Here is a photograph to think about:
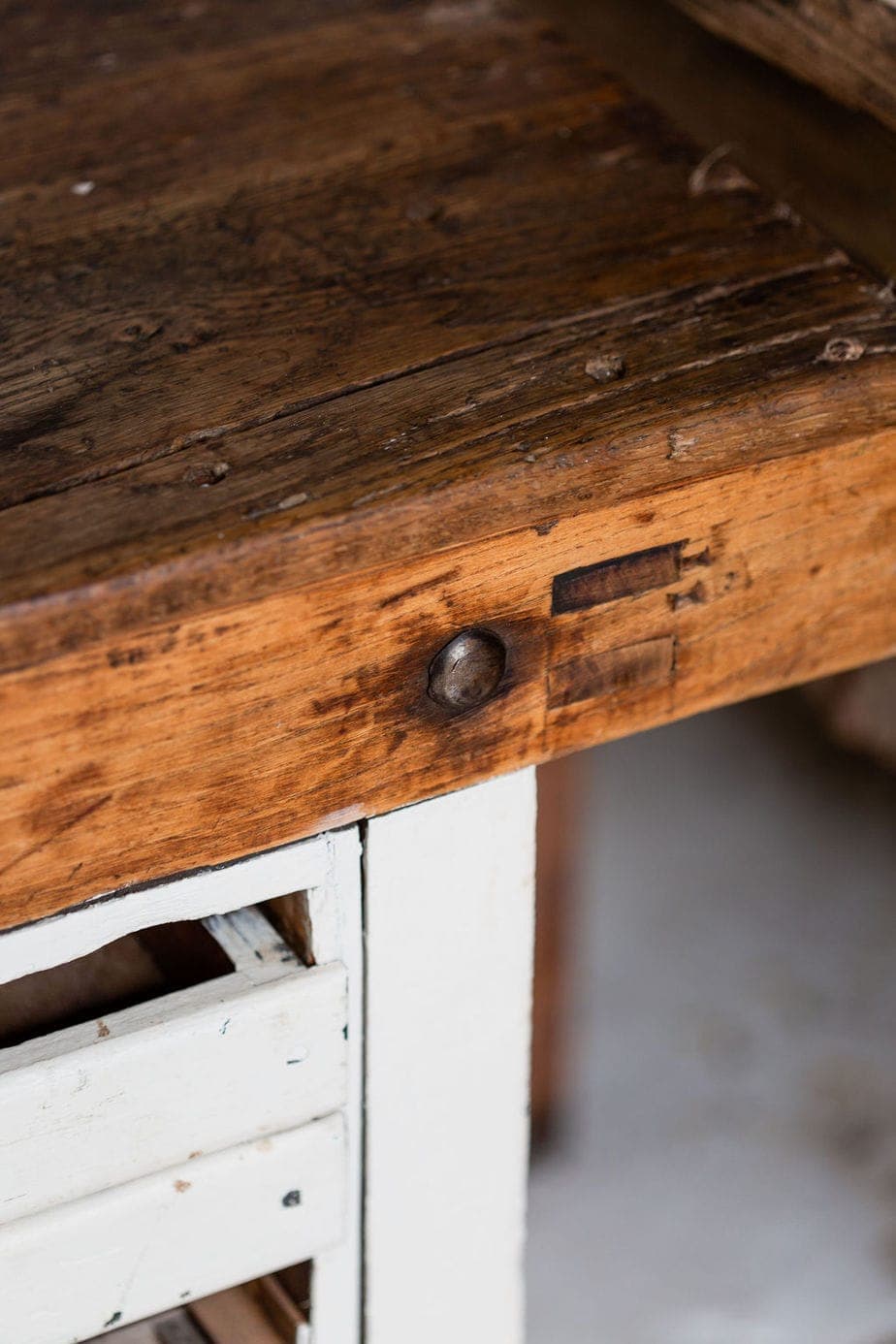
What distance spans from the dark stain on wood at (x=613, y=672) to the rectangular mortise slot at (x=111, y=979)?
0.18m

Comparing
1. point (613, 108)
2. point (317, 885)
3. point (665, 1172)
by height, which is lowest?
point (665, 1172)

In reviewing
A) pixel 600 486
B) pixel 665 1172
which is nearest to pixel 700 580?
pixel 600 486

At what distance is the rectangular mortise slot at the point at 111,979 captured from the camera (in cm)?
63

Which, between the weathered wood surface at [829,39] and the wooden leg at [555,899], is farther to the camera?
the wooden leg at [555,899]

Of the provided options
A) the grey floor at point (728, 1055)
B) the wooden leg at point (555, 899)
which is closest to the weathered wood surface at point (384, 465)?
the wooden leg at point (555, 899)

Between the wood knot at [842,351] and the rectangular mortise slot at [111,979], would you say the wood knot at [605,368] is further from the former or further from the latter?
the rectangular mortise slot at [111,979]

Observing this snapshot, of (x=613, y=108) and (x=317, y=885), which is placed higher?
(x=613, y=108)

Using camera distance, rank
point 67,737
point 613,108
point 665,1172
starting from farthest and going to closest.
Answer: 1. point 665,1172
2. point 613,108
3. point 67,737

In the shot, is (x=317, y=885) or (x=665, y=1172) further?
(x=665, y=1172)

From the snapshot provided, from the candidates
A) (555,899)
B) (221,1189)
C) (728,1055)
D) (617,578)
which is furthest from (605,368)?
(728,1055)

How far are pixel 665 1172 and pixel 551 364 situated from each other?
1.40 metres

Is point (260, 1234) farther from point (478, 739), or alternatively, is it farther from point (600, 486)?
point (600, 486)

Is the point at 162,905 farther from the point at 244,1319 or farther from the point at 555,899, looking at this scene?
the point at 555,899

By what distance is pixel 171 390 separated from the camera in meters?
0.57
